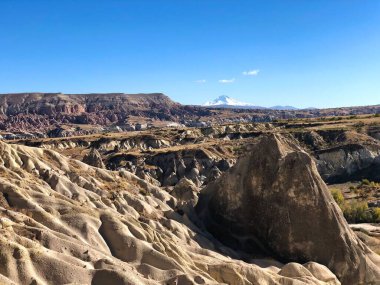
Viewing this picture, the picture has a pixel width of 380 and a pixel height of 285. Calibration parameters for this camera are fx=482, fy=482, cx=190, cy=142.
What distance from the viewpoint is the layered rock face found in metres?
23.1

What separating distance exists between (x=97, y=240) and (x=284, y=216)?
15.7 metres

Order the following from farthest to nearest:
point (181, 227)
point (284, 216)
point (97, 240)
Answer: point (284, 216) < point (181, 227) < point (97, 240)

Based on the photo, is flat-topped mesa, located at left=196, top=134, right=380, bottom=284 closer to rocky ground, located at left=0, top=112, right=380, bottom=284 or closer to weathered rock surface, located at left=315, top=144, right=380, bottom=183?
rocky ground, located at left=0, top=112, right=380, bottom=284

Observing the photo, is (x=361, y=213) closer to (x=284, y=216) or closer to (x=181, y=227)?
(x=284, y=216)

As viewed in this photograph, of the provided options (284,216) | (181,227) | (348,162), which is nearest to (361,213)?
(284,216)

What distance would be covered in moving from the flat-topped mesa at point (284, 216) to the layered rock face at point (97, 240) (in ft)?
7.61

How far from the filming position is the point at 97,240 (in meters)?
28.8

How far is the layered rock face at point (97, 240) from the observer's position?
23062 mm

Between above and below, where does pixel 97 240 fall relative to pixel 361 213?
above

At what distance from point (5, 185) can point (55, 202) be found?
332cm

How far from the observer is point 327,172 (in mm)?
106938

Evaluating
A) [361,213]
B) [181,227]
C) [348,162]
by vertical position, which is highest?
[181,227]

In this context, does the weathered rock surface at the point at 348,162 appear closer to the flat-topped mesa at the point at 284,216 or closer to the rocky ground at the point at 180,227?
the rocky ground at the point at 180,227

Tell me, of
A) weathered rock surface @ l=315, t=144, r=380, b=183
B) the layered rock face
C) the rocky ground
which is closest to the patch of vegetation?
the rocky ground
